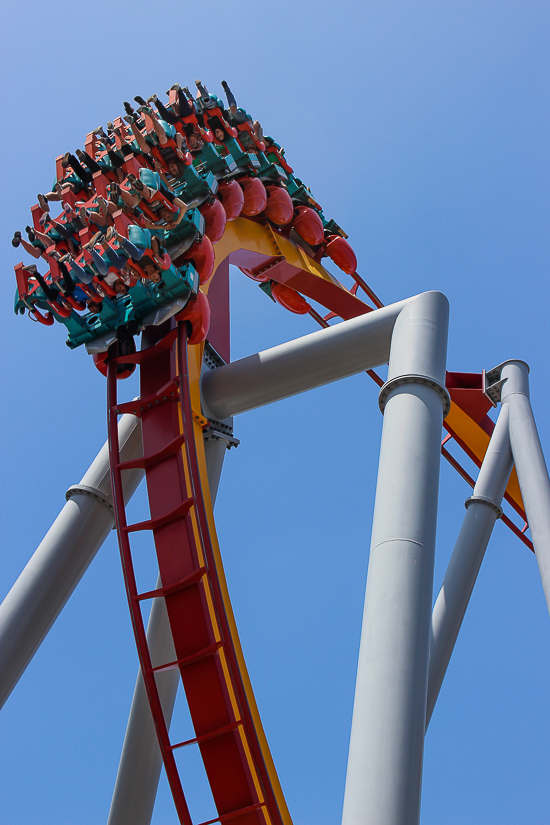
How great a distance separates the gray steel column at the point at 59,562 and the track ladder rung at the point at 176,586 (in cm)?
84

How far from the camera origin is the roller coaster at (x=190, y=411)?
563 centimetres

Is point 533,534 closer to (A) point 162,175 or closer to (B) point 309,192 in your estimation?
(A) point 162,175

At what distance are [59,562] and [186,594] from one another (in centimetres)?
125

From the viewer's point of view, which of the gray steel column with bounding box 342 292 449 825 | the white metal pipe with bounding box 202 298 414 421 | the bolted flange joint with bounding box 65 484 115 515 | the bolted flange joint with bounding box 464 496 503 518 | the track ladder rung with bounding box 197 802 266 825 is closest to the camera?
the gray steel column with bounding box 342 292 449 825

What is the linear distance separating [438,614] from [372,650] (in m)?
2.75

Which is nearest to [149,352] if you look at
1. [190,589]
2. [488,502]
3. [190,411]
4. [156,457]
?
[190,411]

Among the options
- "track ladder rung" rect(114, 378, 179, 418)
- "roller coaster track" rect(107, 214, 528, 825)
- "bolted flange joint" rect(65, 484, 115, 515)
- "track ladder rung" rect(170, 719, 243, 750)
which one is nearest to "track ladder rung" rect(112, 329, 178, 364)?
"roller coaster track" rect(107, 214, 528, 825)

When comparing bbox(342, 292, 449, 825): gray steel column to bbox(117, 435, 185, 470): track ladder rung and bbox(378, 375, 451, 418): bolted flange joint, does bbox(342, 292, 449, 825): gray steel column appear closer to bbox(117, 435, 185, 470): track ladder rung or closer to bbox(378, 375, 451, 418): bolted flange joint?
bbox(378, 375, 451, 418): bolted flange joint

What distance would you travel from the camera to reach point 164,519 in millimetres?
6324

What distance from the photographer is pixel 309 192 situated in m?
10.1

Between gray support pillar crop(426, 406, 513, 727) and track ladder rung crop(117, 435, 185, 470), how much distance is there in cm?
271

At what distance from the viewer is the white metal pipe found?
640cm

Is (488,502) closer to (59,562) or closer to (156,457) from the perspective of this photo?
(156,457)

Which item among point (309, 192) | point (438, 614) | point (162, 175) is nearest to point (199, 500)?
point (438, 614)
